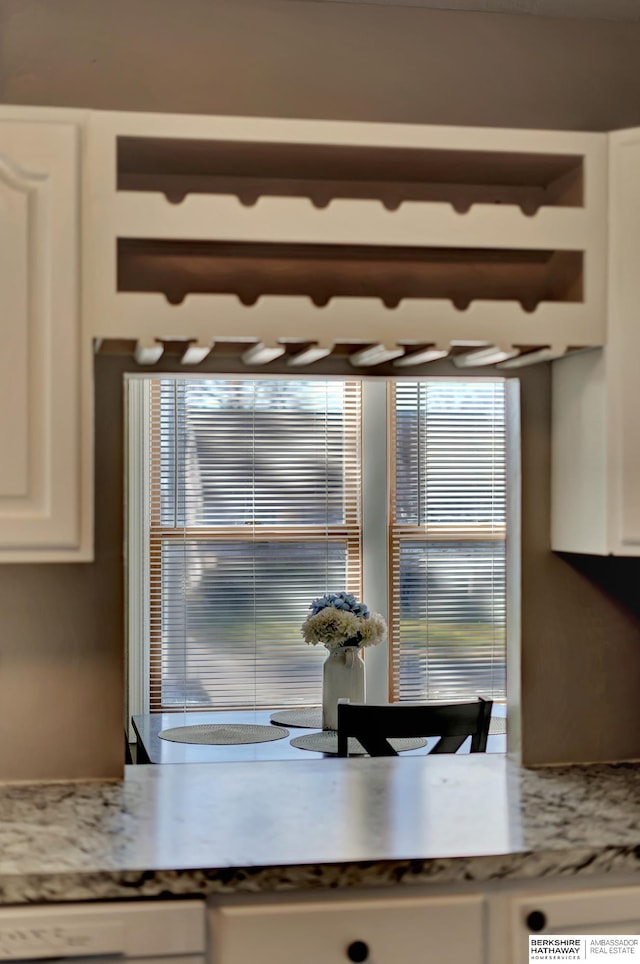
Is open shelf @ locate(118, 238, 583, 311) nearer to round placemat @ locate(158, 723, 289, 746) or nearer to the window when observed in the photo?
round placemat @ locate(158, 723, 289, 746)

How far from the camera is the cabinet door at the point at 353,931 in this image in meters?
1.70

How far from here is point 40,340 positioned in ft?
6.12

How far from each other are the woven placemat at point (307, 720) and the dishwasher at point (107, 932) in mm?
1826

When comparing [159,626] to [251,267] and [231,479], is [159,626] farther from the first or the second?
[251,267]

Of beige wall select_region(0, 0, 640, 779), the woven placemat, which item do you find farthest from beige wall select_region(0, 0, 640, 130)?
the woven placemat

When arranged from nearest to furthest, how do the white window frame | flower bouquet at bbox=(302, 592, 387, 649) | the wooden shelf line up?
the wooden shelf < flower bouquet at bbox=(302, 592, 387, 649) < the white window frame

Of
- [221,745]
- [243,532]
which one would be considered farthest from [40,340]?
[243,532]

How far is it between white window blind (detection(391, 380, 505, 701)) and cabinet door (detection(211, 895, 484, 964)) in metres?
2.85

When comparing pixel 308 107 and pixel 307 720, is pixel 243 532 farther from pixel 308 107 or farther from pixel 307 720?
pixel 308 107

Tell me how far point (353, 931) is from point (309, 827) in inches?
8.0

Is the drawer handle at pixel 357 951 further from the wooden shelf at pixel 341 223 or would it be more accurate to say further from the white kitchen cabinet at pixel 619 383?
the wooden shelf at pixel 341 223

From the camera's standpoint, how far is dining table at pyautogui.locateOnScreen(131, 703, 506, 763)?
3092mm


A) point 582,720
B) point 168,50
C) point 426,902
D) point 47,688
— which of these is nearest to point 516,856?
point 426,902

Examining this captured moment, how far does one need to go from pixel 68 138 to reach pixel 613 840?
1518mm
